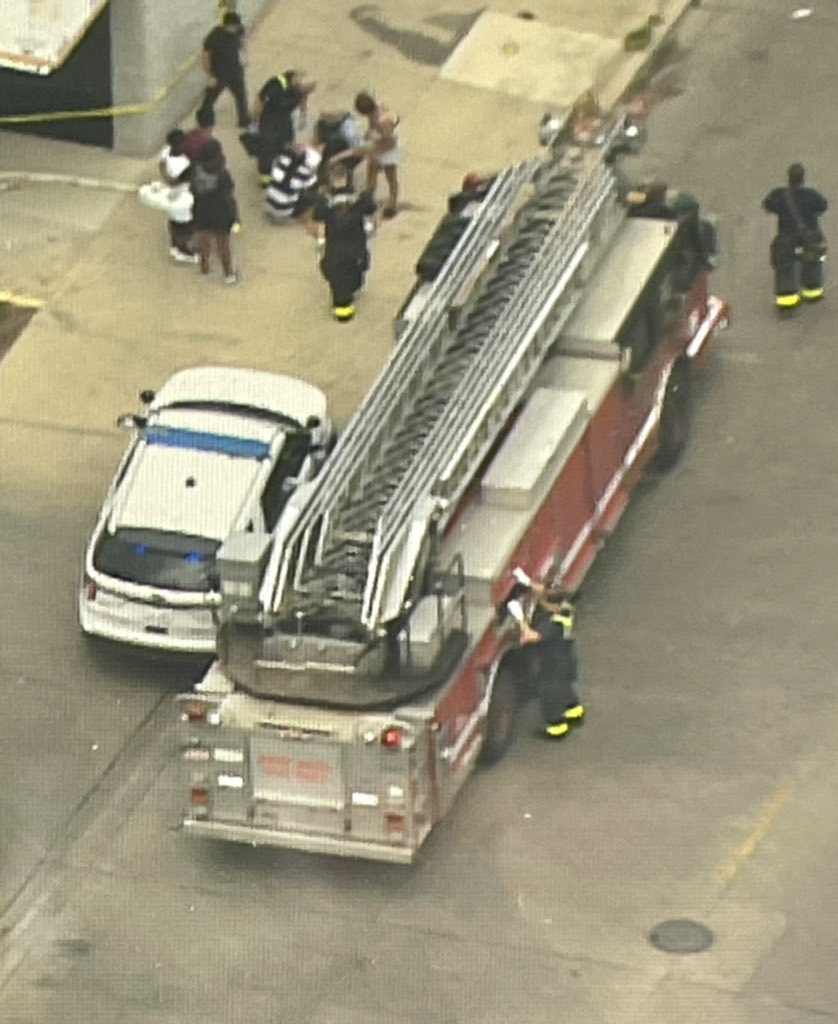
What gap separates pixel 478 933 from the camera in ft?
75.1

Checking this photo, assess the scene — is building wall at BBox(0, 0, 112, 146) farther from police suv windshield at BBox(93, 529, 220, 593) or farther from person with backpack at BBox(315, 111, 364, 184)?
police suv windshield at BBox(93, 529, 220, 593)

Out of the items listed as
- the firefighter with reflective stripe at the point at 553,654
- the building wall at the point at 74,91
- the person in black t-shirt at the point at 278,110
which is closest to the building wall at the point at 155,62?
the building wall at the point at 74,91

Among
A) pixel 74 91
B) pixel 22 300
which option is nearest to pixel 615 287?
pixel 22 300

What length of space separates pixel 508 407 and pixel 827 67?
1036 cm

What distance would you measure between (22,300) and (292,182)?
2.65 meters

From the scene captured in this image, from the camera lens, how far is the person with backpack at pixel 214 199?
29.9 m

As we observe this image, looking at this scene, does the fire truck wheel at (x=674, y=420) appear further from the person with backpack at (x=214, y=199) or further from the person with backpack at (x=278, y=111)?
the person with backpack at (x=278, y=111)

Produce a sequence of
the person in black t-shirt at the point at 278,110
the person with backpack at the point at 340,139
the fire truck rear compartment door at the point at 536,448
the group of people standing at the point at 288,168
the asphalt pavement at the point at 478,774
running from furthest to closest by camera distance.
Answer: the person in black t-shirt at the point at 278,110 < the person with backpack at the point at 340,139 < the group of people standing at the point at 288,168 < the fire truck rear compartment door at the point at 536,448 < the asphalt pavement at the point at 478,774

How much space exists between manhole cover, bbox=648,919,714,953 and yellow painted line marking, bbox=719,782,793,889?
50 cm

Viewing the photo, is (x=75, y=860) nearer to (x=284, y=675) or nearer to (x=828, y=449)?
(x=284, y=675)

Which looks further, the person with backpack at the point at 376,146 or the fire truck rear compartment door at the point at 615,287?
the person with backpack at the point at 376,146

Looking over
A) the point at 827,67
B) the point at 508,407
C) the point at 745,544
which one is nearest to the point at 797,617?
the point at 745,544

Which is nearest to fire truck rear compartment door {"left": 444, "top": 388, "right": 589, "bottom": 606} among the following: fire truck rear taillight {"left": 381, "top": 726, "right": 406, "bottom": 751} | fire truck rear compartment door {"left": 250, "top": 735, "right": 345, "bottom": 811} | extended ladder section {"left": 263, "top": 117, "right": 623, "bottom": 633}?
Answer: extended ladder section {"left": 263, "top": 117, "right": 623, "bottom": 633}

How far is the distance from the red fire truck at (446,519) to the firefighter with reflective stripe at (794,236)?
196 centimetres
